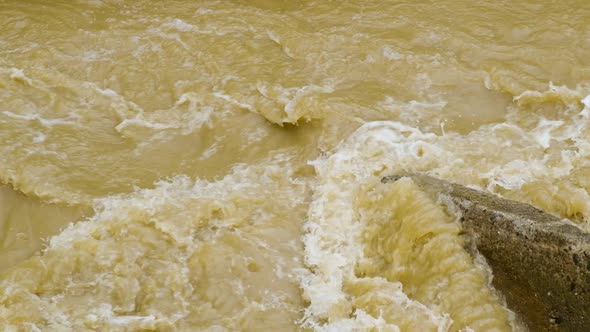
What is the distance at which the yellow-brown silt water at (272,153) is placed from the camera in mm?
4930

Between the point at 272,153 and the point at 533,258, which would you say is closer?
the point at 533,258

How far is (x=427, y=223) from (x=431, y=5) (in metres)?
4.61

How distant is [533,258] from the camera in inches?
171

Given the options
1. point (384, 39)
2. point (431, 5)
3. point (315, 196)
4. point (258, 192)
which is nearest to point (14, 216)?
point (258, 192)

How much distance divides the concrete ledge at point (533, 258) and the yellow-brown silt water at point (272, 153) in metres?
0.15

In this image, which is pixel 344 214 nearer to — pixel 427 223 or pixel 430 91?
pixel 427 223

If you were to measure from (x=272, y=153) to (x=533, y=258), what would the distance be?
2.89 m

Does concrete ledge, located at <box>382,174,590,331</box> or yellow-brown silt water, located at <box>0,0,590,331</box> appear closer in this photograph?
concrete ledge, located at <box>382,174,590,331</box>

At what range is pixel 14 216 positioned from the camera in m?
5.75

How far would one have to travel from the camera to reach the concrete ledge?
4113 millimetres

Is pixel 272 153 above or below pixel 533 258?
below

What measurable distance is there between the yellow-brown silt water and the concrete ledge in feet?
0.50

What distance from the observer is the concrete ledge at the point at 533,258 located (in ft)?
13.5

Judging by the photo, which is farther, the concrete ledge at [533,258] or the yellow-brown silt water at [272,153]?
the yellow-brown silt water at [272,153]
